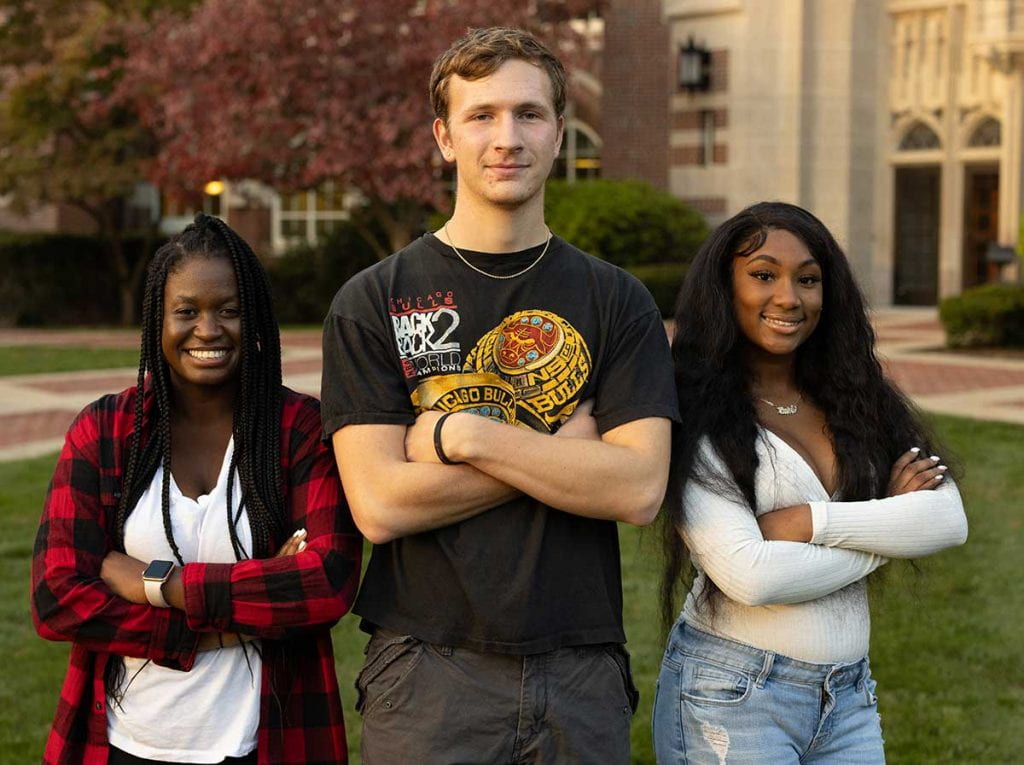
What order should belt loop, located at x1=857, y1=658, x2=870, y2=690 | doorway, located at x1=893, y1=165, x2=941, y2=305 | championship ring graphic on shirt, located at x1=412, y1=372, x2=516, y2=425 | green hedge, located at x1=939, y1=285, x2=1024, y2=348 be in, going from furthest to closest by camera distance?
1. doorway, located at x1=893, y1=165, x2=941, y2=305
2. green hedge, located at x1=939, y1=285, x2=1024, y2=348
3. belt loop, located at x1=857, y1=658, x2=870, y2=690
4. championship ring graphic on shirt, located at x1=412, y1=372, x2=516, y2=425

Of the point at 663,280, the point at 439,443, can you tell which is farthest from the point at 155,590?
the point at 663,280

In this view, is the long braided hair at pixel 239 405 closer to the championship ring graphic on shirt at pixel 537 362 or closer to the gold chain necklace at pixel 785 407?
the championship ring graphic on shirt at pixel 537 362

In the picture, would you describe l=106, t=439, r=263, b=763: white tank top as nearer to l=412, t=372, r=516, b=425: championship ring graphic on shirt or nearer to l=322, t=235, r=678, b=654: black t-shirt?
l=322, t=235, r=678, b=654: black t-shirt

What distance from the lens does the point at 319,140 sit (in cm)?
1958

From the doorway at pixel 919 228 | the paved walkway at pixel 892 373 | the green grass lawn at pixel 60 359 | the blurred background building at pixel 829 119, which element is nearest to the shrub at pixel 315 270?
the blurred background building at pixel 829 119

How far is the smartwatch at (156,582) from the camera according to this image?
259cm

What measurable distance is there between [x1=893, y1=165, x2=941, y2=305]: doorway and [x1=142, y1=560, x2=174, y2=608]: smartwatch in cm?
2159

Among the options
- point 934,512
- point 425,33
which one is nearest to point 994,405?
point 934,512

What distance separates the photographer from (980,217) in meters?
22.2

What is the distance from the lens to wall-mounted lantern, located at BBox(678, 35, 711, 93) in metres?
22.6

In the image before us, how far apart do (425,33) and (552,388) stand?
1777 cm

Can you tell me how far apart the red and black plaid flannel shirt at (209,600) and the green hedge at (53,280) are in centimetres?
2338

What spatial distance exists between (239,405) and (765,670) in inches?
46.1

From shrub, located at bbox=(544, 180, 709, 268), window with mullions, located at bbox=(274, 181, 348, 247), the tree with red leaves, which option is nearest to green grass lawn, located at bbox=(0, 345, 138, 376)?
the tree with red leaves
